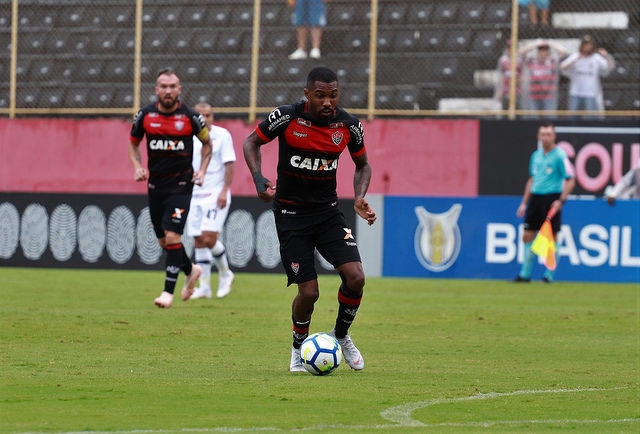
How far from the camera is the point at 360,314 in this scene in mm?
14336

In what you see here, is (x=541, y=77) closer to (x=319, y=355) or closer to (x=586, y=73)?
(x=586, y=73)

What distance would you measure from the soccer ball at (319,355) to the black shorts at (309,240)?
1.47 ft

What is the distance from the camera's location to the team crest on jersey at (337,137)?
8.98 metres

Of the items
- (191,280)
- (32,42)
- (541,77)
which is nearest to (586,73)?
(541,77)

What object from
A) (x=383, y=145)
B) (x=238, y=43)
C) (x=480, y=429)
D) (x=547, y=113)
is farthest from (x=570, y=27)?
(x=480, y=429)

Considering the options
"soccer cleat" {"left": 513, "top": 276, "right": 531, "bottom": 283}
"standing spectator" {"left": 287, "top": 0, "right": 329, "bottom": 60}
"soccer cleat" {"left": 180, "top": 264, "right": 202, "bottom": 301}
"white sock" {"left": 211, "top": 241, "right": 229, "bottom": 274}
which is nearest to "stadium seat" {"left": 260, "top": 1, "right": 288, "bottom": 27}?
"standing spectator" {"left": 287, "top": 0, "right": 329, "bottom": 60}

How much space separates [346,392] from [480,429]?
4.89 feet

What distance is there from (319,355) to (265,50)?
1595 cm

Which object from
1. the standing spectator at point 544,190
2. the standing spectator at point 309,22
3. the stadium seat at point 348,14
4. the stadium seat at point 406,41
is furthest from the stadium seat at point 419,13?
the standing spectator at point 544,190

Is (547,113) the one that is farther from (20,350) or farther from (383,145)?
(20,350)

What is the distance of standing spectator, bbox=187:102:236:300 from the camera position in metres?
16.1

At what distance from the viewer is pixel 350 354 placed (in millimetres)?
9094

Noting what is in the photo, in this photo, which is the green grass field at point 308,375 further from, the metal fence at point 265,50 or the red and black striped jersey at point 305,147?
the metal fence at point 265,50

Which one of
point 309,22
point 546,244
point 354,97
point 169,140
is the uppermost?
point 309,22
